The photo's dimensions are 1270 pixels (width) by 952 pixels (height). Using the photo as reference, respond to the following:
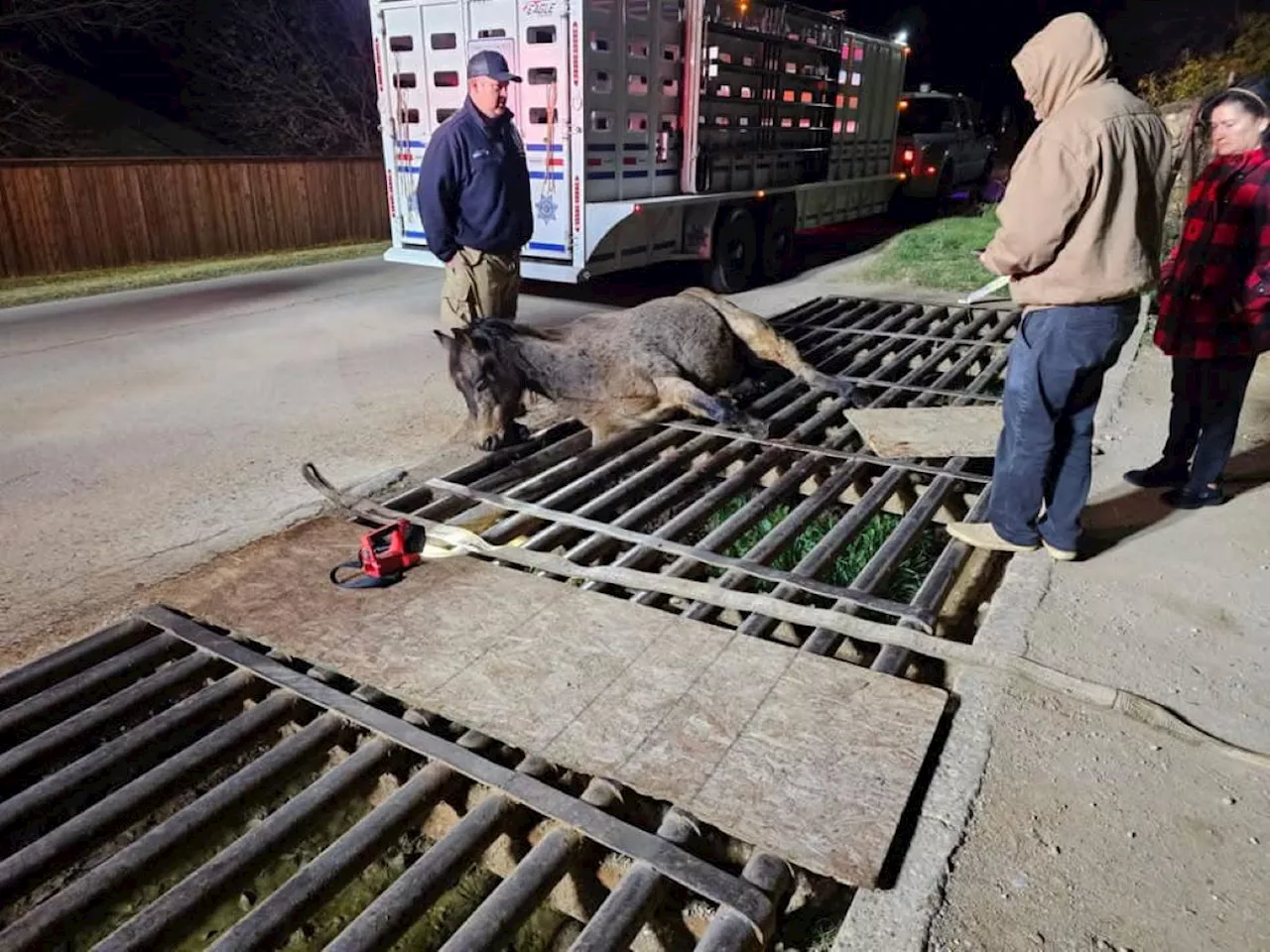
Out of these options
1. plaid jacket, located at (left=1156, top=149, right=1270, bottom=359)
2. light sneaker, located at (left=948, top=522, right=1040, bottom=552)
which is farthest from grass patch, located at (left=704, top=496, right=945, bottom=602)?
plaid jacket, located at (left=1156, top=149, right=1270, bottom=359)

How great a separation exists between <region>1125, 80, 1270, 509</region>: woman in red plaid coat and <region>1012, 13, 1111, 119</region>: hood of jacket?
1072 mm

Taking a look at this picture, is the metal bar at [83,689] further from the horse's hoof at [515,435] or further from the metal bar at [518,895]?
the horse's hoof at [515,435]

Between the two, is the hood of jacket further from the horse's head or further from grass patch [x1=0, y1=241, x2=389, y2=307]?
grass patch [x1=0, y1=241, x2=389, y2=307]

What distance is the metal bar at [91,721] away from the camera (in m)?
2.60

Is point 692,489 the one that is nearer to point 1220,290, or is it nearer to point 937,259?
point 1220,290

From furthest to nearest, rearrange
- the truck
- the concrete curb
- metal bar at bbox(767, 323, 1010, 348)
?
the truck < metal bar at bbox(767, 323, 1010, 348) < the concrete curb

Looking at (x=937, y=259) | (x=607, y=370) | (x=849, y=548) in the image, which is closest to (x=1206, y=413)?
(x=849, y=548)

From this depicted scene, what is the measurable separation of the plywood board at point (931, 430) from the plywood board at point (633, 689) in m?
1.94

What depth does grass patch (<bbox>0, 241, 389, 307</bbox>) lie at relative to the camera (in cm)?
1045

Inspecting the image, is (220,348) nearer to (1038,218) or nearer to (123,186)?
(123,186)

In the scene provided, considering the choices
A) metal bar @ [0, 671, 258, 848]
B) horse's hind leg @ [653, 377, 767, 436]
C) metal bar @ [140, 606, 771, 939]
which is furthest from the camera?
horse's hind leg @ [653, 377, 767, 436]

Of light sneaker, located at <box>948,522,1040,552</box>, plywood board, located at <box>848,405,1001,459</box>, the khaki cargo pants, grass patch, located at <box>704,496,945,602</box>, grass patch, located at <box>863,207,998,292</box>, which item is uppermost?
the khaki cargo pants

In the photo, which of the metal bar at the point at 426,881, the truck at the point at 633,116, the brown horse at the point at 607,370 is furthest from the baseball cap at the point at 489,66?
the metal bar at the point at 426,881

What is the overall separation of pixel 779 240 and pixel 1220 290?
26.4ft
